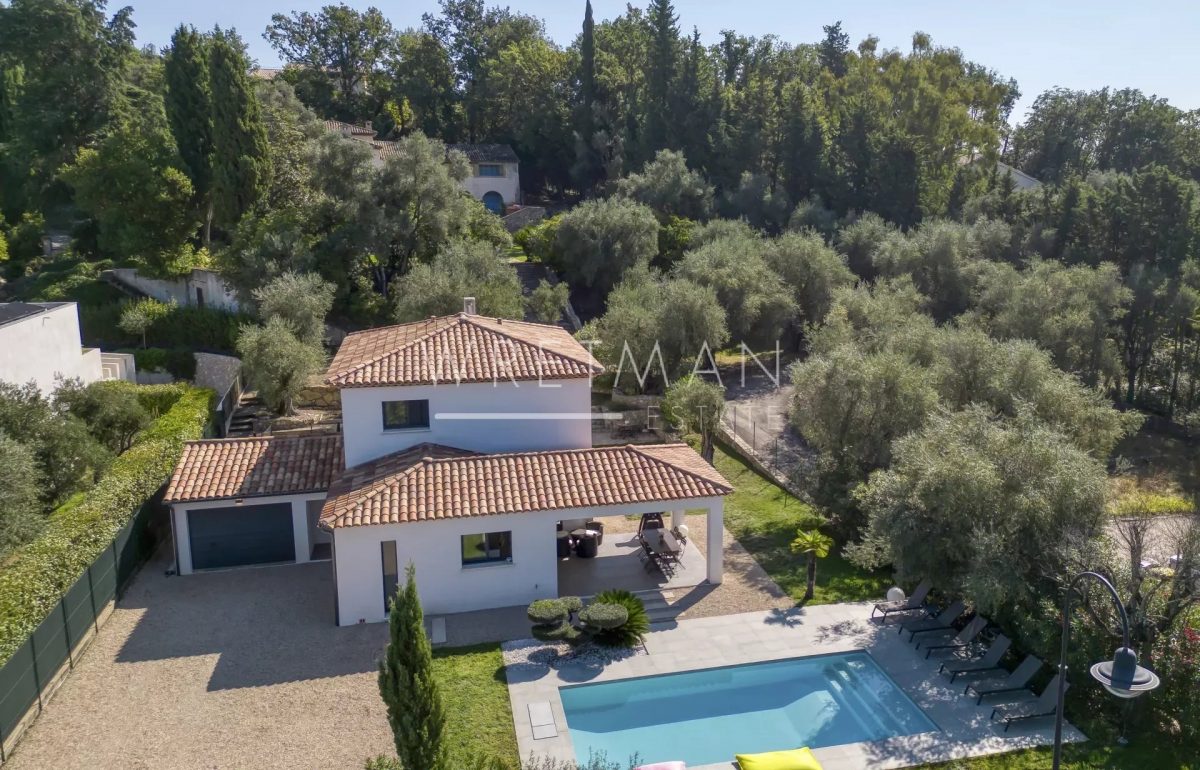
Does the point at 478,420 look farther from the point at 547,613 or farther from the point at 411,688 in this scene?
the point at 411,688

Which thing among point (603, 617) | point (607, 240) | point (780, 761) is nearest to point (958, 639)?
point (780, 761)

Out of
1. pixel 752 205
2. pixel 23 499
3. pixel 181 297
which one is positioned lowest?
pixel 23 499

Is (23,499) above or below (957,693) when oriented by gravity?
above

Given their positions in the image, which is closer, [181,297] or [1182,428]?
[1182,428]

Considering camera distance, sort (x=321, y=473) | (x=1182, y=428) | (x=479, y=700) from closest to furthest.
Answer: (x=479, y=700)
(x=321, y=473)
(x=1182, y=428)

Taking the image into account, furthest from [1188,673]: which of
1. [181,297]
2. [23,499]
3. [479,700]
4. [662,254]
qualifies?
[181,297]

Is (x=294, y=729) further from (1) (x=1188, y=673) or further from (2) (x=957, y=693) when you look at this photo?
(1) (x=1188, y=673)

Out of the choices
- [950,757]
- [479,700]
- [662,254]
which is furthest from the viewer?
[662,254]
